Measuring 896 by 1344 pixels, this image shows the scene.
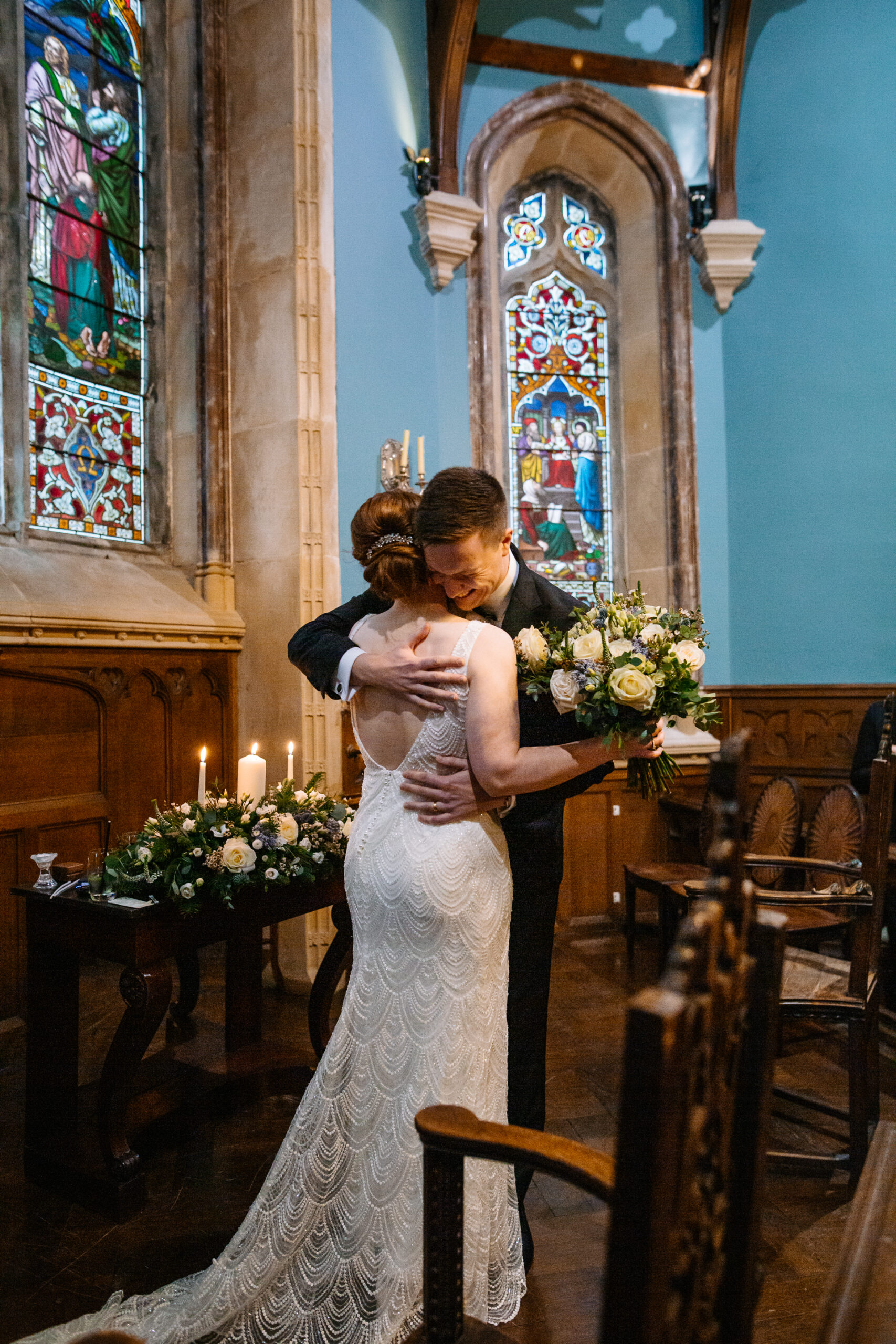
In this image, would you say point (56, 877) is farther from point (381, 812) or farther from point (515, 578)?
point (515, 578)

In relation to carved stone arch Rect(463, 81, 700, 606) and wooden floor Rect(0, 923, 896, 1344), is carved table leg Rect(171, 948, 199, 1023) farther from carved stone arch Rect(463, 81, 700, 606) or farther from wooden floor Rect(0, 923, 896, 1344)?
carved stone arch Rect(463, 81, 700, 606)

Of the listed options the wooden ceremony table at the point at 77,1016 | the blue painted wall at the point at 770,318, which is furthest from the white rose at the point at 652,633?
the blue painted wall at the point at 770,318

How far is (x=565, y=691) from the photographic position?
1.80m

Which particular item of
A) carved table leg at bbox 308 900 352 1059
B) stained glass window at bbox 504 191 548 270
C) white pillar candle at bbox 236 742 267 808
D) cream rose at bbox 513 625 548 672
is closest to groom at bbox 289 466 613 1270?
cream rose at bbox 513 625 548 672

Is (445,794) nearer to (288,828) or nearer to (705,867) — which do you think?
(288,828)

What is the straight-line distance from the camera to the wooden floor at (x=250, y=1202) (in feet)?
6.79

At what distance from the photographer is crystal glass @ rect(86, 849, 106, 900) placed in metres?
2.66

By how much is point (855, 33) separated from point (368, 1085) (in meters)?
7.04

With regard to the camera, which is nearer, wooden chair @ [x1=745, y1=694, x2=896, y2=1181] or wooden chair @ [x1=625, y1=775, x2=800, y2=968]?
wooden chair @ [x1=745, y1=694, x2=896, y2=1181]

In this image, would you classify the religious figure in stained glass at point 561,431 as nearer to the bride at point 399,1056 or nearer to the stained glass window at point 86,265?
the stained glass window at point 86,265

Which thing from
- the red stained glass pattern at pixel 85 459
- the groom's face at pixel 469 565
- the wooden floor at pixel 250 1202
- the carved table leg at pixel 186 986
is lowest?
the wooden floor at pixel 250 1202

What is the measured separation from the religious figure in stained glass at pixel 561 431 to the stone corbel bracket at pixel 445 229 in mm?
999

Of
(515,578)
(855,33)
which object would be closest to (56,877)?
(515,578)

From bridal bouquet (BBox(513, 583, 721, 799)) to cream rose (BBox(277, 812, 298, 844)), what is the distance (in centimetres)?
131
